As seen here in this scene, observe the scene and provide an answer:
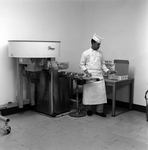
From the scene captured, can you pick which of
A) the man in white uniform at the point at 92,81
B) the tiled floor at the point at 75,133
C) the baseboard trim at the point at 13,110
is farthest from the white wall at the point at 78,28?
the man in white uniform at the point at 92,81

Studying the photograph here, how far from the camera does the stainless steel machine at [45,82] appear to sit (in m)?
3.46

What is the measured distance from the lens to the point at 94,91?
3758mm

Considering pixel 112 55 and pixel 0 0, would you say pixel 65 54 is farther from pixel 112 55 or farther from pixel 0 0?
pixel 0 0

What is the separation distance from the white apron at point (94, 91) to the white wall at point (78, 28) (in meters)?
0.79

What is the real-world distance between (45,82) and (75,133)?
1.15m

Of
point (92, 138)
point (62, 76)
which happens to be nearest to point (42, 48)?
point (62, 76)

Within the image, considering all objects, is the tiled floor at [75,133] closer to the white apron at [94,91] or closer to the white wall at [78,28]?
the white apron at [94,91]

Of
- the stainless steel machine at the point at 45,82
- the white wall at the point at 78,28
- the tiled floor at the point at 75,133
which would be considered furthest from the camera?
the white wall at the point at 78,28

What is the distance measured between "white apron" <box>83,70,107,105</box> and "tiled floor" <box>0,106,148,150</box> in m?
0.28

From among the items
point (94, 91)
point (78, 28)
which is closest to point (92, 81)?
point (94, 91)

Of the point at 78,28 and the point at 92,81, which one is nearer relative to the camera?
the point at 92,81

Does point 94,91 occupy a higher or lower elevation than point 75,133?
higher

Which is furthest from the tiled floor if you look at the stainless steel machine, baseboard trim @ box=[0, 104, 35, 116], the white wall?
the white wall

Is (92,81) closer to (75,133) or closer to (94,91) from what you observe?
(94,91)
